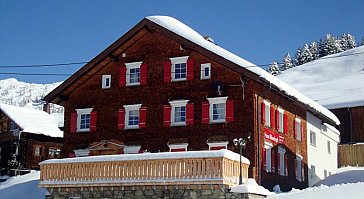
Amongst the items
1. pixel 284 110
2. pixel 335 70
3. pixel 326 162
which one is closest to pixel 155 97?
pixel 284 110

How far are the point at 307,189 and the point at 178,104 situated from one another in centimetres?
1092

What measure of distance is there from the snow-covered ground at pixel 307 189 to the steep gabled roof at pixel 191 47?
476cm

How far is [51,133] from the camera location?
53.1m

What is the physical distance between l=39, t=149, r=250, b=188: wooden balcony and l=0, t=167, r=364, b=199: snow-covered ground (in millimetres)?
983

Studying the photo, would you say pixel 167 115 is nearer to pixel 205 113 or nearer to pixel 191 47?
pixel 205 113

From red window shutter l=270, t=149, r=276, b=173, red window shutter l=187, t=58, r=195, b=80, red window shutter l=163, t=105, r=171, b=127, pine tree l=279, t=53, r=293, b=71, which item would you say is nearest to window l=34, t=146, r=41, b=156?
red window shutter l=163, t=105, r=171, b=127

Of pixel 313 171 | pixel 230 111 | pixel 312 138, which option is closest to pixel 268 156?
pixel 230 111

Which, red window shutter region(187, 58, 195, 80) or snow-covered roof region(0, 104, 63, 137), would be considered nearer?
red window shutter region(187, 58, 195, 80)

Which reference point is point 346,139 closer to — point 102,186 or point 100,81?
point 100,81

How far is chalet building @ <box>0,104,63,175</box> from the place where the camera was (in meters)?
51.0

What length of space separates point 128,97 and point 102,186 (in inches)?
398

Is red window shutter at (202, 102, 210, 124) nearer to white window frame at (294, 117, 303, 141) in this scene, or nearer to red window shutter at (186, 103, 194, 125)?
red window shutter at (186, 103, 194, 125)

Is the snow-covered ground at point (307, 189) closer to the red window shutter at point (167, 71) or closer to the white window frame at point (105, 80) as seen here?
the white window frame at point (105, 80)

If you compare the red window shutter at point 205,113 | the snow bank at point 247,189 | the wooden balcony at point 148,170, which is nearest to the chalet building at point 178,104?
the red window shutter at point 205,113
